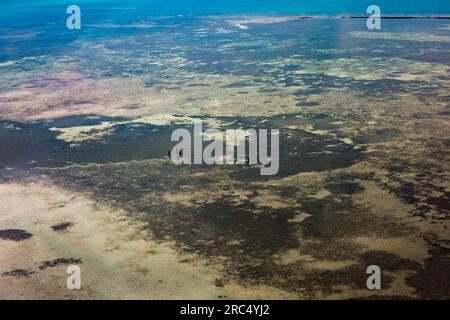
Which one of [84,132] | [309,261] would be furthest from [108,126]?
[309,261]

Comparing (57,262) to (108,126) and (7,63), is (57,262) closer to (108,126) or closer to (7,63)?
(108,126)

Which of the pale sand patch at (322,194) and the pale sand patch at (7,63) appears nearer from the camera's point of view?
the pale sand patch at (322,194)

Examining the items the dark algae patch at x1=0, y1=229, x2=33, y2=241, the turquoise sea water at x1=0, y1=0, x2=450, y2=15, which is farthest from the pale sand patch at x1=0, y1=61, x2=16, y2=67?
the turquoise sea water at x1=0, y1=0, x2=450, y2=15

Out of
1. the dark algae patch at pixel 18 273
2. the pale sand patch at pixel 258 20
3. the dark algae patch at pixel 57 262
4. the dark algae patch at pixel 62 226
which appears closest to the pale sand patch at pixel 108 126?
the dark algae patch at pixel 62 226

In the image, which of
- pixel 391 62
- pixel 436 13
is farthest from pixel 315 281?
pixel 436 13

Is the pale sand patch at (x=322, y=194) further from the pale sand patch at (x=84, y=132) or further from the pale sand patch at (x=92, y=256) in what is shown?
the pale sand patch at (x=84, y=132)

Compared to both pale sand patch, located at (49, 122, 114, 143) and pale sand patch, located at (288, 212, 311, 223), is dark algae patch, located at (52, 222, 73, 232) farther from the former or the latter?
pale sand patch, located at (49, 122, 114, 143)
